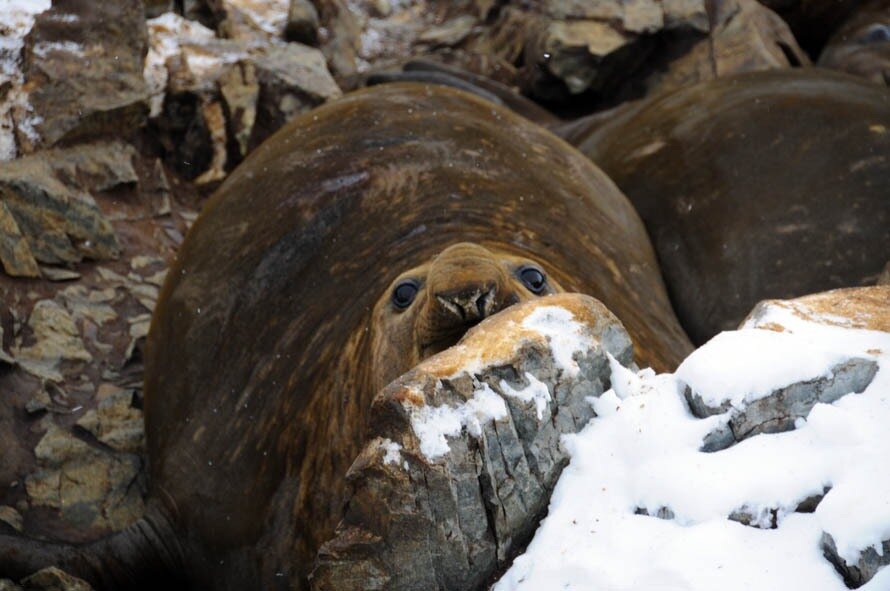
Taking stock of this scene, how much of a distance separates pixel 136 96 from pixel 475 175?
2.49 meters

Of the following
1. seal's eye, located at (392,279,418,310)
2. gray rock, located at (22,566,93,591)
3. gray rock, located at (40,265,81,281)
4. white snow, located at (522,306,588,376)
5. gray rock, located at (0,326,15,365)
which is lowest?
gray rock, located at (40,265,81,281)

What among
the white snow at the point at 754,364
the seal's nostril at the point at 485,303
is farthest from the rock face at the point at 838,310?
the seal's nostril at the point at 485,303

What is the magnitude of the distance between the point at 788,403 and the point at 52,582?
2.54 m

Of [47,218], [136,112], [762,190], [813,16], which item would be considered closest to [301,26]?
[136,112]

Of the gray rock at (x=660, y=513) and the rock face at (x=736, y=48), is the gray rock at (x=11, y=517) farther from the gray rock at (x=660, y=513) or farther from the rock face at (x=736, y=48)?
the rock face at (x=736, y=48)

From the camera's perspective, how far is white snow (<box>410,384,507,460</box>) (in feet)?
9.06

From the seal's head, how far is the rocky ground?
1391mm

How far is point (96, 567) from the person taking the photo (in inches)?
182

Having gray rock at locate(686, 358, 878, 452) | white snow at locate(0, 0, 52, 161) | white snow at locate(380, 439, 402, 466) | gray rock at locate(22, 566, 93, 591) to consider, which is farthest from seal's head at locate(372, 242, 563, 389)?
white snow at locate(0, 0, 52, 161)

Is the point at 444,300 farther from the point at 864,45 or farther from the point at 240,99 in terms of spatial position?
the point at 864,45

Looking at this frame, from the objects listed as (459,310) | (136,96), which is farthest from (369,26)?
(459,310)

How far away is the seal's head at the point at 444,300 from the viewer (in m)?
3.21

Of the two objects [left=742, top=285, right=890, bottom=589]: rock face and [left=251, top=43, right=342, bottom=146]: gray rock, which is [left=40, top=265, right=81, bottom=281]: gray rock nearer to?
[left=251, top=43, right=342, bottom=146]: gray rock

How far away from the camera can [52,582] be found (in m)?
→ 4.12
